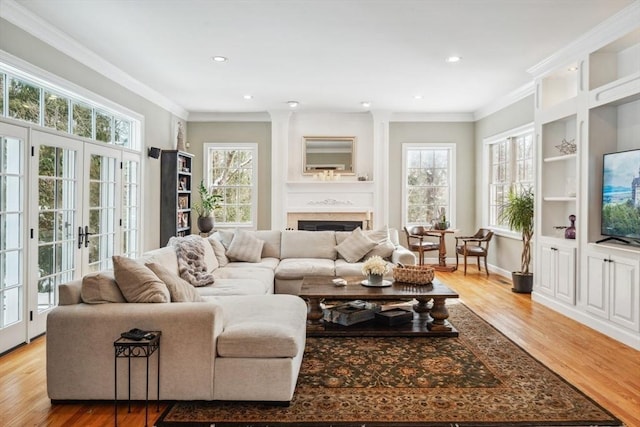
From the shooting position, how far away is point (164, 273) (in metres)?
2.99

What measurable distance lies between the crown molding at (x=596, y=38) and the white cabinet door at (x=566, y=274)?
2024mm

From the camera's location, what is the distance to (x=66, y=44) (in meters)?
4.45

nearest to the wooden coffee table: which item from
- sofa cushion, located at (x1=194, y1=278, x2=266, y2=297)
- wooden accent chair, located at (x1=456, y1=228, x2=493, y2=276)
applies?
sofa cushion, located at (x1=194, y1=278, x2=266, y2=297)

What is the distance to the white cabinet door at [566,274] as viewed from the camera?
4.63 m

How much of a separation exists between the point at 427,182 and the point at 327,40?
4.58 m

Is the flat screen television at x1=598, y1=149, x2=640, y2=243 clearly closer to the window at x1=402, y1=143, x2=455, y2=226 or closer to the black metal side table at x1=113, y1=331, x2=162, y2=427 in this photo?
the black metal side table at x1=113, y1=331, x2=162, y2=427

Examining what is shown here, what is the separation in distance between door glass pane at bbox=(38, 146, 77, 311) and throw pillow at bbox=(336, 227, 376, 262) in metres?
3.07

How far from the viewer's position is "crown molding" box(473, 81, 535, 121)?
6.27 meters

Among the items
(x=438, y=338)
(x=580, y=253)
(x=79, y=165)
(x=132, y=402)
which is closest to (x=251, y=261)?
(x=79, y=165)

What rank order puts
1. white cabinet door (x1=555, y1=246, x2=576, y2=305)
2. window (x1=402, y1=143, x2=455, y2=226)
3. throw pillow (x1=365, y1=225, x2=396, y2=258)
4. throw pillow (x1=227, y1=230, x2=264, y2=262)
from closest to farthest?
white cabinet door (x1=555, y1=246, x2=576, y2=305)
throw pillow (x1=227, y1=230, x2=264, y2=262)
throw pillow (x1=365, y1=225, x2=396, y2=258)
window (x1=402, y1=143, x2=455, y2=226)

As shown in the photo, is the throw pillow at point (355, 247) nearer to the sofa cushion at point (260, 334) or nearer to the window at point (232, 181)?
the sofa cushion at point (260, 334)

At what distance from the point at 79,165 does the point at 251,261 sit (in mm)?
2193

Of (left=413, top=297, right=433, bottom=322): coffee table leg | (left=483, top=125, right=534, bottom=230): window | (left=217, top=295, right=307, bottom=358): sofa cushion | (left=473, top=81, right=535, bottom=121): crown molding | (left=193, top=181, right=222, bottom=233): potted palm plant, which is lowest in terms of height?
(left=413, top=297, right=433, bottom=322): coffee table leg

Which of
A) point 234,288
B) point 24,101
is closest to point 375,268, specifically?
point 234,288
